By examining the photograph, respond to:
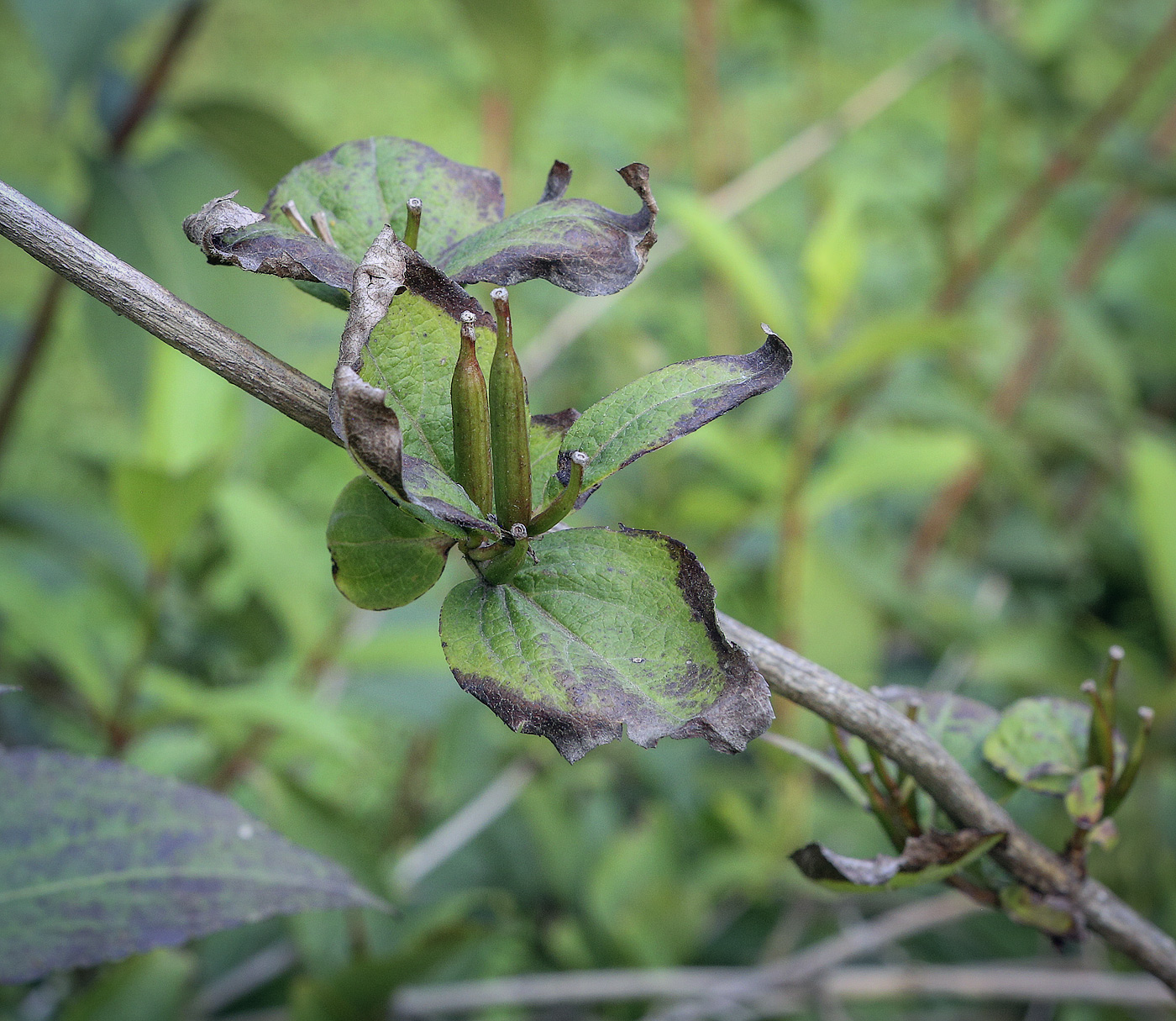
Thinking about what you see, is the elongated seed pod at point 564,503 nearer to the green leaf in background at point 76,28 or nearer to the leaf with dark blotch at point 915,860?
the leaf with dark blotch at point 915,860

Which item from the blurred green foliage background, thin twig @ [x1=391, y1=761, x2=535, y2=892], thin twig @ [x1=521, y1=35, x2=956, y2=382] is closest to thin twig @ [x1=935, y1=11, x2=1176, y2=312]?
the blurred green foliage background

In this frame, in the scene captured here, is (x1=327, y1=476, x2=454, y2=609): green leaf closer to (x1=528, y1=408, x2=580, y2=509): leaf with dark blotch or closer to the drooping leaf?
(x1=528, y1=408, x2=580, y2=509): leaf with dark blotch

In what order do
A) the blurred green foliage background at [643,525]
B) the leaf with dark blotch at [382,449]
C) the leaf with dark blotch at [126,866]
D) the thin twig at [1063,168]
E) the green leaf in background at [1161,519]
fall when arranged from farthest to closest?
the thin twig at [1063,168] → the green leaf in background at [1161,519] → the blurred green foliage background at [643,525] → the leaf with dark blotch at [126,866] → the leaf with dark blotch at [382,449]

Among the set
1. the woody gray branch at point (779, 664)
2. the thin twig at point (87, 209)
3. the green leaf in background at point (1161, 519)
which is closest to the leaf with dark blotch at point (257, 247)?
the woody gray branch at point (779, 664)

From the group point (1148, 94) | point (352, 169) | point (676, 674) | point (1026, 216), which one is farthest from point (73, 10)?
point (1148, 94)

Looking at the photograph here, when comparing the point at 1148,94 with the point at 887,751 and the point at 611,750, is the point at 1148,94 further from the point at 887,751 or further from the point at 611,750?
the point at 887,751

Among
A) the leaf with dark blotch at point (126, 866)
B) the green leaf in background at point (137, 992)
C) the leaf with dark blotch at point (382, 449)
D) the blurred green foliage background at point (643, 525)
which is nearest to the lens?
the leaf with dark blotch at point (382, 449)
